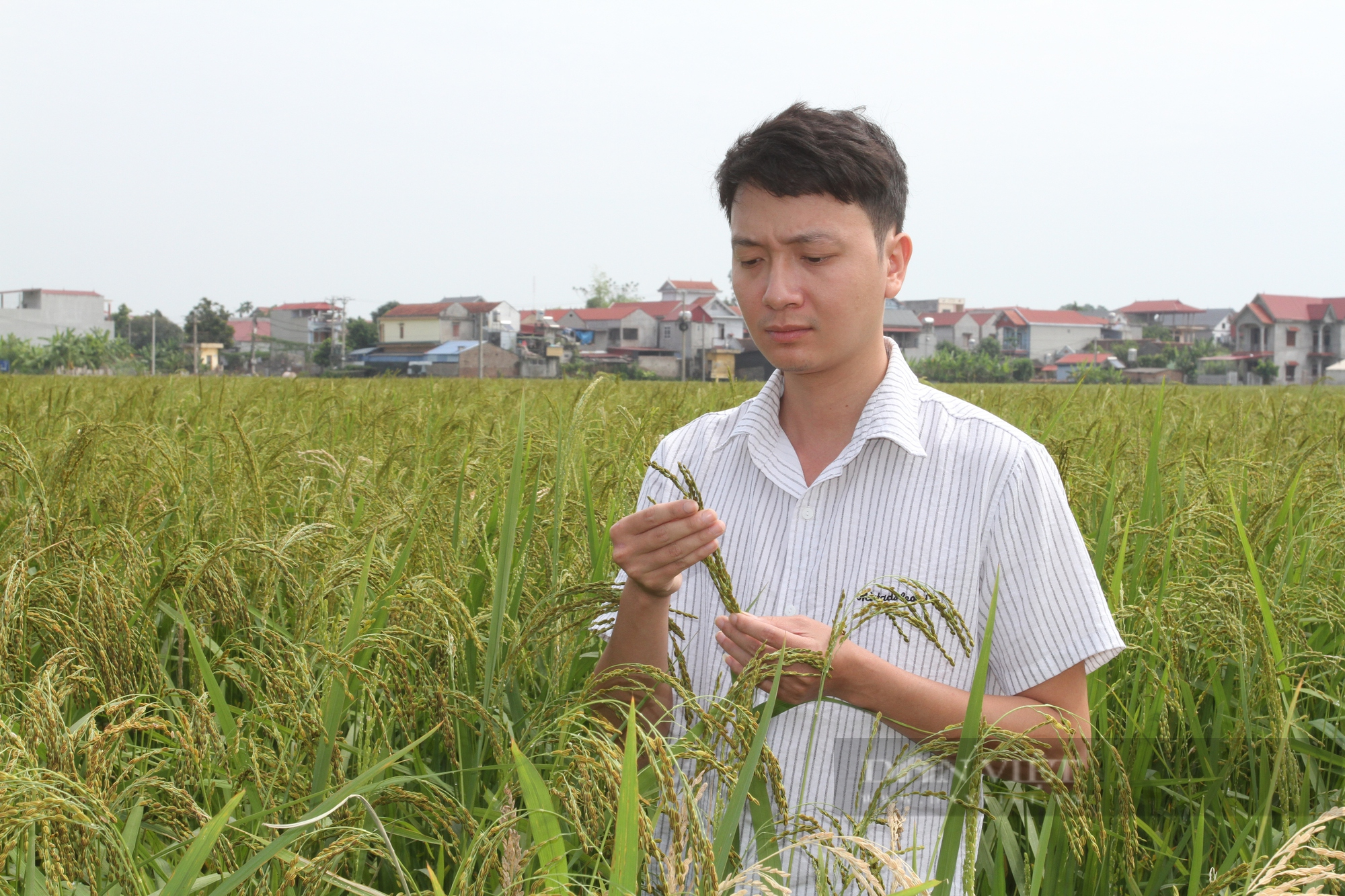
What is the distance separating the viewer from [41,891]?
1030 millimetres

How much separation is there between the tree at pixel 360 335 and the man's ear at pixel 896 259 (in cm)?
7902

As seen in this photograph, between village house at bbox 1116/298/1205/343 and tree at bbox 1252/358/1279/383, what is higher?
village house at bbox 1116/298/1205/343

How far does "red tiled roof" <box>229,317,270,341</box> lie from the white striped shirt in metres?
98.1

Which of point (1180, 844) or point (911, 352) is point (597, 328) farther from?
point (1180, 844)

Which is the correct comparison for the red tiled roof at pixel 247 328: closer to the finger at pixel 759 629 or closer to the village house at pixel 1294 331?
the village house at pixel 1294 331

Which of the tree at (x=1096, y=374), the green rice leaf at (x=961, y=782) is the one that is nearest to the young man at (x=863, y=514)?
the green rice leaf at (x=961, y=782)

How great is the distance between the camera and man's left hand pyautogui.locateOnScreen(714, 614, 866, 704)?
1.11m

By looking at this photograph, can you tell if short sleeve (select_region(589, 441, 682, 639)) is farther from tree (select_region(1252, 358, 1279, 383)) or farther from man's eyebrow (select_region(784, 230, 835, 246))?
tree (select_region(1252, 358, 1279, 383))

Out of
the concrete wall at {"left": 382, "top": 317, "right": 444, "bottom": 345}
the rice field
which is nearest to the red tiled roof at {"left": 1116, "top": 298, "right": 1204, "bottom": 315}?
the concrete wall at {"left": 382, "top": 317, "right": 444, "bottom": 345}

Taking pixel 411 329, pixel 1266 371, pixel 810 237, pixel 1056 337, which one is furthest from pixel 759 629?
pixel 1056 337

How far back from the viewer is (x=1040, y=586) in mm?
1438

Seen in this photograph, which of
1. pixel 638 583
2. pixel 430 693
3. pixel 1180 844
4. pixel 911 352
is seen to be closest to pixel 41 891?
pixel 430 693

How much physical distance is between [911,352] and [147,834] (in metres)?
73.5

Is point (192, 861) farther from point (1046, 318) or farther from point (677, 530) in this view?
point (1046, 318)
